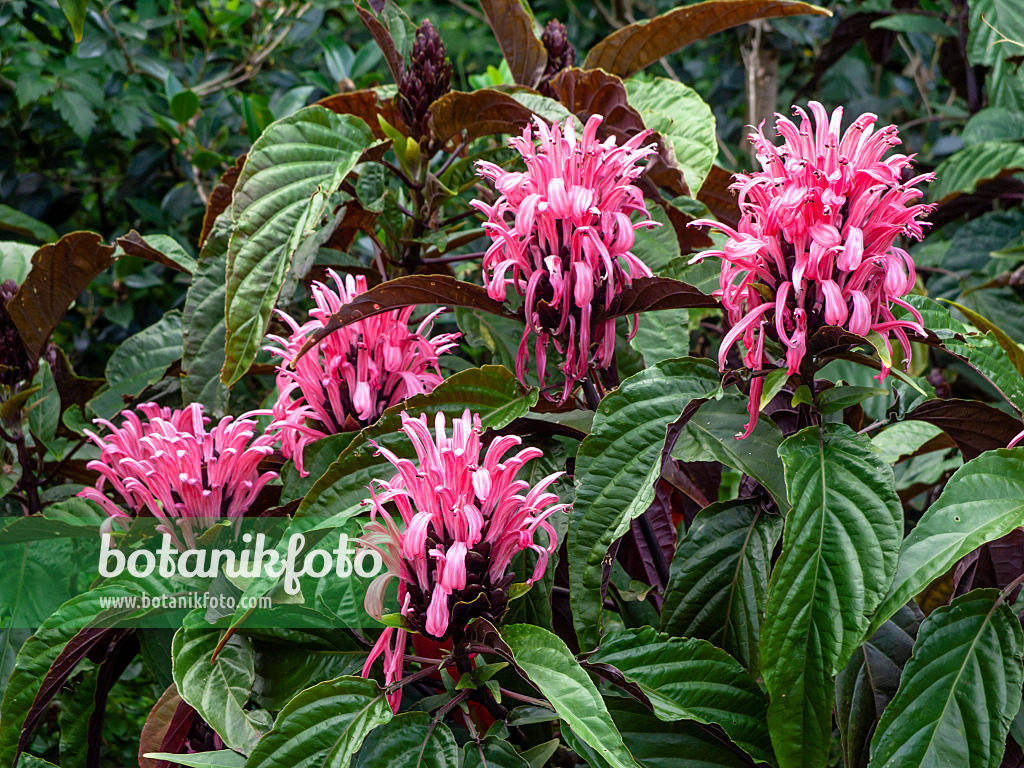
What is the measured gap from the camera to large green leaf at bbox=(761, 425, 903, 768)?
0.65 metres

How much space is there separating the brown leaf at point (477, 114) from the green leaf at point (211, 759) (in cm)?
73

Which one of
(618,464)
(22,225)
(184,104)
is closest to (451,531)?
(618,464)

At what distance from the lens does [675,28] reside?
1.24m

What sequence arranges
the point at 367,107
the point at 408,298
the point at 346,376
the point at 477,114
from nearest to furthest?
the point at 408,298 < the point at 346,376 < the point at 477,114 < the point at 367,107

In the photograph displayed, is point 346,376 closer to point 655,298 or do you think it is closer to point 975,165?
point 655,298

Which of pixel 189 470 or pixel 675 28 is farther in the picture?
pixel 675 28

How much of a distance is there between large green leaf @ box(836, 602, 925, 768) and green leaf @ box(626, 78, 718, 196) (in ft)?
1.74

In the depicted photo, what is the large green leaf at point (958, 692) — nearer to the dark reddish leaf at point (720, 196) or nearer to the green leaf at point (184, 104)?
the dark reddish leaf at point (720, 196)

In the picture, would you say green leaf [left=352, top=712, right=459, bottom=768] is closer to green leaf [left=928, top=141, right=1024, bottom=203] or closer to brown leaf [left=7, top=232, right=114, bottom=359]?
brown leaf [left=7, top=232, right=114, bottom=359]

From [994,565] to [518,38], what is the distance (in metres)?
0.90

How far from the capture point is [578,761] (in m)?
0.86

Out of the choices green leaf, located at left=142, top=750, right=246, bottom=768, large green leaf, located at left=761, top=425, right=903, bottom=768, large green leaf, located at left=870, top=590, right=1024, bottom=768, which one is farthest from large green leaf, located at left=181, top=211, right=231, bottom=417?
large green leaf, located at left=870, top=590, right=1024, bottom=768

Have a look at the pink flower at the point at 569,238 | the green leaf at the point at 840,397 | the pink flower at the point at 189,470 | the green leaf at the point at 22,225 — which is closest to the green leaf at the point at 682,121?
the pink flower at the point at 569,238

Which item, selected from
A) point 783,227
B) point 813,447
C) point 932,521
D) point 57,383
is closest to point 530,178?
point 783,227
